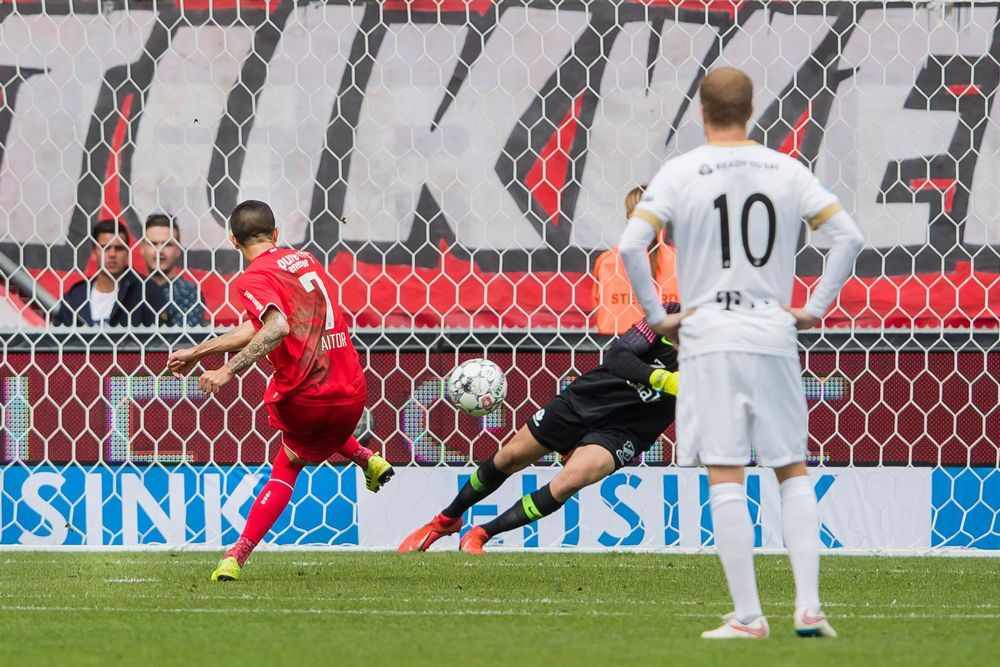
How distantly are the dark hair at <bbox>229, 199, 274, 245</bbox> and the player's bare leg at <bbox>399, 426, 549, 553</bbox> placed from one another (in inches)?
55.5

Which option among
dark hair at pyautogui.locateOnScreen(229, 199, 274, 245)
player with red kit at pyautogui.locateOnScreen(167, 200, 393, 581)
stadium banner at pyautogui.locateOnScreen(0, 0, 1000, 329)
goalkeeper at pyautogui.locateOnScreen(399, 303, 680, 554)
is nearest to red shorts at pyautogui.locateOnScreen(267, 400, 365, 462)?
player with red kit at pyautogui.locateOnScreen(167, 200, 393, 581)

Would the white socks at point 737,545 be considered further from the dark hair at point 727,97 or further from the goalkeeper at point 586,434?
the goalkeeper at point 586,434

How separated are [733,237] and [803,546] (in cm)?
78

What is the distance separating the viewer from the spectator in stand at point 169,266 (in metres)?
7.70

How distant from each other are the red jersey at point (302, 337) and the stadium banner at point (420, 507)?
55.5 inches

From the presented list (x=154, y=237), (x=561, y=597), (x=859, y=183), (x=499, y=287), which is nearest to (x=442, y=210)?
(x=499, y=287)

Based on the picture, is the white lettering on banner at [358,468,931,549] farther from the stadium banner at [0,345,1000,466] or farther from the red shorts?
the red shorts

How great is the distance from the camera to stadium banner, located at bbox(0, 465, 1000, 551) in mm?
7566

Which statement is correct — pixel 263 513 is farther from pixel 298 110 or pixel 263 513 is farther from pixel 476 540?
pixel 298 110

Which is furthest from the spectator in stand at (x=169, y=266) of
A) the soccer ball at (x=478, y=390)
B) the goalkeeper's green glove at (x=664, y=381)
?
the goalkeeper's green glove at (x=664, y=381)

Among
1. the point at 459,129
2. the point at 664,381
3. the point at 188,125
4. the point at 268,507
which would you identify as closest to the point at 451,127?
the point at 459,129

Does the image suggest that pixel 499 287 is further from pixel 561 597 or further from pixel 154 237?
pixel 561 597

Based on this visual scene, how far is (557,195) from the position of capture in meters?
7.76

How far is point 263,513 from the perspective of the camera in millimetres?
6152
